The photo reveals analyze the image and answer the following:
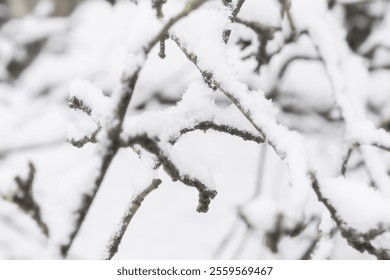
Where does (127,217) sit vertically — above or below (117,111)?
below

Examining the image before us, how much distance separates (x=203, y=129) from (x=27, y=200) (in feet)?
0.63

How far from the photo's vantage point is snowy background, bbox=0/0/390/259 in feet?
1.36

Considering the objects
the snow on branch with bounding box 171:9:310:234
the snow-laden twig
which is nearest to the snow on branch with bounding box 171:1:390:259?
the snow on branch with bounding box 171:9:310:234

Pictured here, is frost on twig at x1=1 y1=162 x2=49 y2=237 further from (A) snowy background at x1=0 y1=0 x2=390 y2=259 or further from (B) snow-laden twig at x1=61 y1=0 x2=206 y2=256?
(B) snow-laden twig at x1=61 y1=0 x2=206 y2=256

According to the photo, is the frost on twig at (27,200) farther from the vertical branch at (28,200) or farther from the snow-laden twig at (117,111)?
the snow-laden twig at (117,111)

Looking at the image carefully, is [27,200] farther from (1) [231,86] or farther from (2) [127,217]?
(1) [231,86]

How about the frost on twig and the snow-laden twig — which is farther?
the frost on twig

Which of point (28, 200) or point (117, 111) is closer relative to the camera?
point (117, 111)

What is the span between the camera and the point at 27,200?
1.57 ft

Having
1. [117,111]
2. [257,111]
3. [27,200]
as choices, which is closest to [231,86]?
[257,111]

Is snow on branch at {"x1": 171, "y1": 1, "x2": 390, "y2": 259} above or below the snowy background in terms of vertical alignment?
above

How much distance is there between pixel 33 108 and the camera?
7.12 feet

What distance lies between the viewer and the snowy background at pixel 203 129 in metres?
0.42

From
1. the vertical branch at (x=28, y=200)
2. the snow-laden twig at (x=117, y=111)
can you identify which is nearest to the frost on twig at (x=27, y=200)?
the vertical branch at (x=28, y=200)
